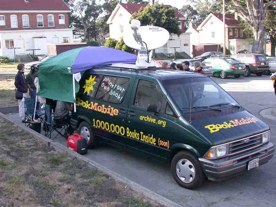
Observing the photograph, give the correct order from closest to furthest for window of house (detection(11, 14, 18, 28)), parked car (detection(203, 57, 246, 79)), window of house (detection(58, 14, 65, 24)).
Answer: parked car (detection(203, 57, 246, 79))
window of house (detection(11, 14, 18, 28))
window of house (detection(58, 14, 65, 24))

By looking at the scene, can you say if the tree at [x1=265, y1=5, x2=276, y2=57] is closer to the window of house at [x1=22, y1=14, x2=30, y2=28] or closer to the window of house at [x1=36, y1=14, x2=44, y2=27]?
the window of house at [x1=36, y1=14, x2=44, y2=27]

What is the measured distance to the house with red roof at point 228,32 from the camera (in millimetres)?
62500

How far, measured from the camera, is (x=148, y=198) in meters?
5.52

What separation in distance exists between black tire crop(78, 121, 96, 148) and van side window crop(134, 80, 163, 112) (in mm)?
1694

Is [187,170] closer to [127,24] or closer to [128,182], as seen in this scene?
[128,182]

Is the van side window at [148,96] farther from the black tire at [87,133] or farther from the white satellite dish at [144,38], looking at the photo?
the black tire at [87,133]

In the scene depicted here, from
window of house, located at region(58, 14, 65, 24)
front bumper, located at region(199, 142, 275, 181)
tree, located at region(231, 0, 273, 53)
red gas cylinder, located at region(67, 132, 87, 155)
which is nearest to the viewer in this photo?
front bumper, located at region(199, 142, 275, 181)

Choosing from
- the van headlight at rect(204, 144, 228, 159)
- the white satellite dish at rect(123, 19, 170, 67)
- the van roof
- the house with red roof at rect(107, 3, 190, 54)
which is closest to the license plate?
the van headlight at rect(204, 144, 228, 159)

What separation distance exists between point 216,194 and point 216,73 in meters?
21.1

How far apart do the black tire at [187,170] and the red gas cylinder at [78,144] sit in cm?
247

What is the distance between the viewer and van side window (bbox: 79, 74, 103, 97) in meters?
8.36

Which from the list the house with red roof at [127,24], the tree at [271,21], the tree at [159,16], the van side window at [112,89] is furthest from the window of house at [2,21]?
the van side window at [112,89]

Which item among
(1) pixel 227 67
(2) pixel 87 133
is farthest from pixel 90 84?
(1) pixel 227 67

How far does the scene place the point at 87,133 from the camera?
8.62m
